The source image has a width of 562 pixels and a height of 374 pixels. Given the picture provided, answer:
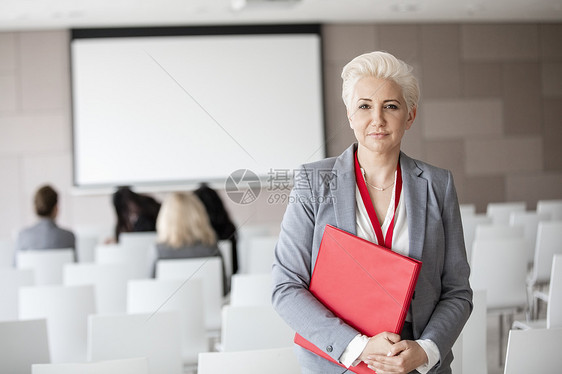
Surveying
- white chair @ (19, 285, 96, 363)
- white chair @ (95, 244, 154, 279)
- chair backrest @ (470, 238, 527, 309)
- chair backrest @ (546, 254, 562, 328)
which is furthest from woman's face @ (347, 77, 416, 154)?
white chair @ (95, 244, 154, 279)

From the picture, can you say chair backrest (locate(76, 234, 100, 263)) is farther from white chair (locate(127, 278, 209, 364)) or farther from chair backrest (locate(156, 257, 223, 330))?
white chair (locate(127, 278, 209, 364))

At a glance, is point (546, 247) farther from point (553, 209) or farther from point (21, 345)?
point (21, 345)

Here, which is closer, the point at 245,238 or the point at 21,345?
the point at 21,345

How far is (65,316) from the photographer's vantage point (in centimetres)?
348

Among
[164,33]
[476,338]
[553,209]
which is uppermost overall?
[164,33]

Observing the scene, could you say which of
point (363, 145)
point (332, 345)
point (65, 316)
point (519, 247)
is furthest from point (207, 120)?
point (519, 247)

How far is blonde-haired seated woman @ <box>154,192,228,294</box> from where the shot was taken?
4216 millimetres

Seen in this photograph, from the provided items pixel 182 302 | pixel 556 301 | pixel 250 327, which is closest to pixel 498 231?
pixel 556 301

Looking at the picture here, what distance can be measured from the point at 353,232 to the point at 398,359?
313 mm

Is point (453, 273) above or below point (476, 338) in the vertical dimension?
above

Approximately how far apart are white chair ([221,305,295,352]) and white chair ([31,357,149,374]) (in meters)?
0.81

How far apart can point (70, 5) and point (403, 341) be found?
7487 millimetres

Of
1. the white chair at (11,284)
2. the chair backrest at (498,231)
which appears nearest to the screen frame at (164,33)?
the chair backrest at (498,231)

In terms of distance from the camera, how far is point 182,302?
11.5 ft
